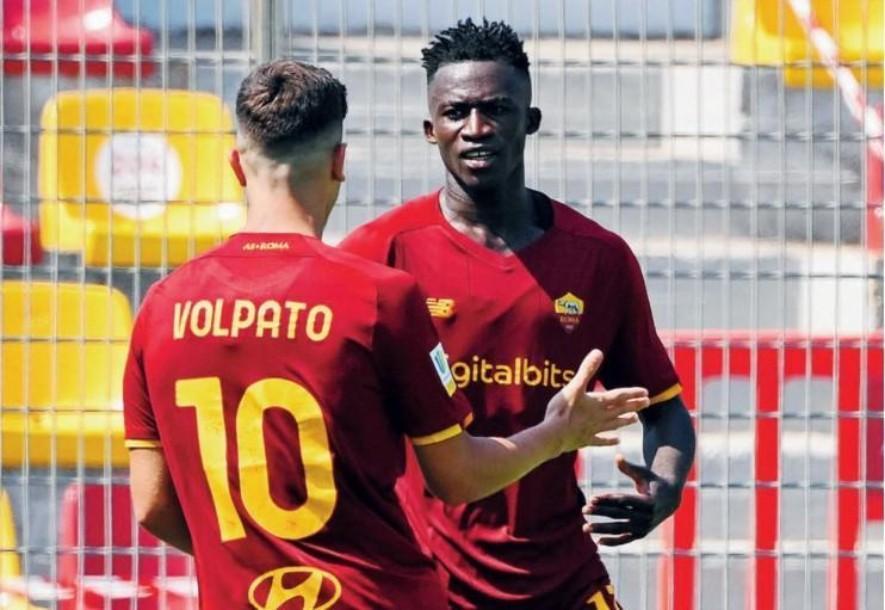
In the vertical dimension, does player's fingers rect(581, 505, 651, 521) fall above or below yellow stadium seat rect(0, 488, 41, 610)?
above

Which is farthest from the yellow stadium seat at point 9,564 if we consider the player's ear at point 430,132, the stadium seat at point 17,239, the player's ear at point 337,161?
the player's ear at point 337,161

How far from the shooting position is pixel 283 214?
147 inches

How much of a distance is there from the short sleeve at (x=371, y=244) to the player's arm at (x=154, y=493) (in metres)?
1.05

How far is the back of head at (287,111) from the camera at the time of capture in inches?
147

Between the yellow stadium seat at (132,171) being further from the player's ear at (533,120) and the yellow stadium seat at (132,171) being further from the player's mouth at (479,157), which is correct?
the player's mouth at (479,157)

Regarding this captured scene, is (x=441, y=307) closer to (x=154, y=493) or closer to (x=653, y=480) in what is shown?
(x=653, y=480)

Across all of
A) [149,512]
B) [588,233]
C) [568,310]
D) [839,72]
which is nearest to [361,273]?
[149,512]

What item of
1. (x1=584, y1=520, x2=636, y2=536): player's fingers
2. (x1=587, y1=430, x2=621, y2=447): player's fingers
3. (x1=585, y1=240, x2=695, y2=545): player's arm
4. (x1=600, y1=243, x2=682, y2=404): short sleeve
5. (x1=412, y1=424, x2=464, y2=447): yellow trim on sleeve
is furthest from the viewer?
(x1=600, y1=243, x2=682, y2=404): short sleeve

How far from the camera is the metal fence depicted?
6.55 meters

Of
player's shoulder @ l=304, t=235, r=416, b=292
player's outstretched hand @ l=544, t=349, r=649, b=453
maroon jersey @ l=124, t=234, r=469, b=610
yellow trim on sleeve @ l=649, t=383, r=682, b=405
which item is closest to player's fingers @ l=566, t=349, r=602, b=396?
player's outstretched hand @ l=544, t=349, r=649, b=453

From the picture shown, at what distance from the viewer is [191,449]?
145 inches

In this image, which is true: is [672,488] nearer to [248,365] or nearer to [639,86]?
[248,365]

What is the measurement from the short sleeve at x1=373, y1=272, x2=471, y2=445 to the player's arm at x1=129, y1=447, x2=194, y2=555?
0.49 meters

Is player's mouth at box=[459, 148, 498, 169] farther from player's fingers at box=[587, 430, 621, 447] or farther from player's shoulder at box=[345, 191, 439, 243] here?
player's fingers at box=[587, 430, 621, 447]
